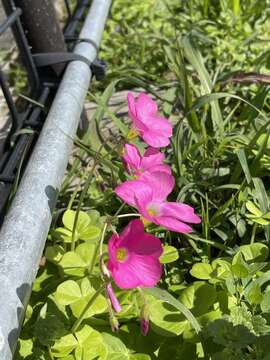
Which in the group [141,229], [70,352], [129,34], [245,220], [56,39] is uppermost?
[141,229]

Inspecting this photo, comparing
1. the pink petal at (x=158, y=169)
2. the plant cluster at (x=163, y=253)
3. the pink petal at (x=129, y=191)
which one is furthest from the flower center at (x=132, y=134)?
the pink petal at (x=129, y=191)

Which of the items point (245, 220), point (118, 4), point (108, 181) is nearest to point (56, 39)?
point (108, 181)

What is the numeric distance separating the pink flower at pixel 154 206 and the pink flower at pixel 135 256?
0.09 ft

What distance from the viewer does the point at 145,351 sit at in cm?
107

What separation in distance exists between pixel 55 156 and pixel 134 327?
438 millimetres

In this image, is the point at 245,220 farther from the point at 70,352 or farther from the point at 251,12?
the point at 251,12

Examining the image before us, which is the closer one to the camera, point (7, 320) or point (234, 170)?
point (7, 320)

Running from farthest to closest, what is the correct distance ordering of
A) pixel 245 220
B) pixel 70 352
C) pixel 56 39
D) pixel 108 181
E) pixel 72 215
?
pixel 56 39, pixel 108 181, pixel 245 220, pixel 72 215, pixel 70 352

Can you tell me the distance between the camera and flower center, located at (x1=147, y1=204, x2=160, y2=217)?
838 millimetres

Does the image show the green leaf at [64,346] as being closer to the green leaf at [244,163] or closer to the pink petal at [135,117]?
the pink petal at [135,117]

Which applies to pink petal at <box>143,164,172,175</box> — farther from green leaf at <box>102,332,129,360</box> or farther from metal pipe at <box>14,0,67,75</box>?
metal pipe at <box>14,0,67,75</box>

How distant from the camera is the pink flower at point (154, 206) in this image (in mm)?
816

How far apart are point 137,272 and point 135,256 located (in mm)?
24

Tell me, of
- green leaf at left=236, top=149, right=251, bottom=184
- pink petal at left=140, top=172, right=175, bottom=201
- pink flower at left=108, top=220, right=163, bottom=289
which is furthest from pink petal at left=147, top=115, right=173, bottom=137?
green leaf at left=236, top=149, right=251, bottom=184
